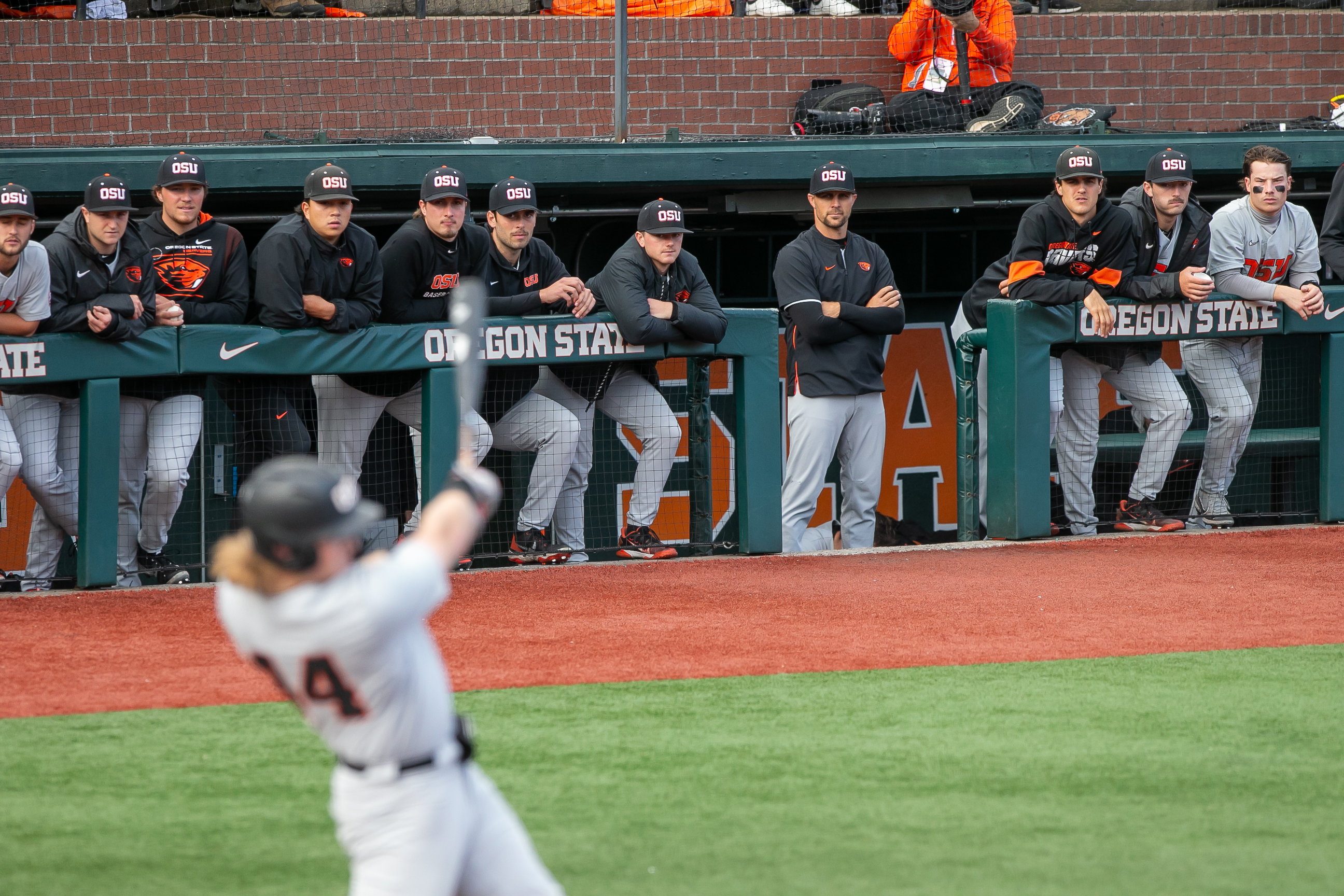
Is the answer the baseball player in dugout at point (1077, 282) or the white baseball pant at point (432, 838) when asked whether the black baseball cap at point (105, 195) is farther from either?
the white baseball pant at point (432, 838)

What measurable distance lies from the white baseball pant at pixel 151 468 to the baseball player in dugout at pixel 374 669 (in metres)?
4.42

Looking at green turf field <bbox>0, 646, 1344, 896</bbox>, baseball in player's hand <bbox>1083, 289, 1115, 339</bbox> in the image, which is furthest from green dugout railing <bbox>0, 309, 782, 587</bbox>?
green turf field <bbox>0, 646, 1344, 896</bbox>

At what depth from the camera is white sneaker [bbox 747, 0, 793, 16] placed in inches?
391

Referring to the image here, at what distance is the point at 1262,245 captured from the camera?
8.20 metres

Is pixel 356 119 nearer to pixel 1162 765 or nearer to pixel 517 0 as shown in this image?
pixel 517 0

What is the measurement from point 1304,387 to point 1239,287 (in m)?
1.11

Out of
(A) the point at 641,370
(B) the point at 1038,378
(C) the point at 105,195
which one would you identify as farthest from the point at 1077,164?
(C) the point at 105,195

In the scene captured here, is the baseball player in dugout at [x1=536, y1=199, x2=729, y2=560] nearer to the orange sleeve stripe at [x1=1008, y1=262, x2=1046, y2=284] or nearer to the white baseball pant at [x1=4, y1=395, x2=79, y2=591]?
the orange sleeve stripe at [x1=1008, y1=262, x2=1046, y2=284]

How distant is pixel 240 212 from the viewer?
9094 millimetres

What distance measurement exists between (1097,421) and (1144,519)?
69cm

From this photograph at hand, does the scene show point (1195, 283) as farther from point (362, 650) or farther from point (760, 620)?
point (362, 650)

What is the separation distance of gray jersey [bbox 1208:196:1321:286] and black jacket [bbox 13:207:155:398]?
554cm

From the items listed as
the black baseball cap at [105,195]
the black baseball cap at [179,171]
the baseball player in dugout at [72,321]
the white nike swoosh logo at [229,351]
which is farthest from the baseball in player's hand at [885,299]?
the black baseball cap at [105,195]

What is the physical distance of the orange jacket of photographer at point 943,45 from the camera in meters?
9.52
